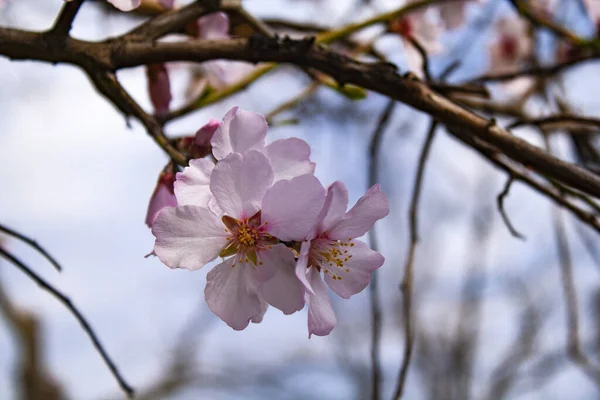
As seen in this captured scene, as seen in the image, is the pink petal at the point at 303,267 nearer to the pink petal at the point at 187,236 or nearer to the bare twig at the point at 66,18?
the pink petal at the point at 187,236

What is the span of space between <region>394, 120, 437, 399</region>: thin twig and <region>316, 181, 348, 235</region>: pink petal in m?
0.37

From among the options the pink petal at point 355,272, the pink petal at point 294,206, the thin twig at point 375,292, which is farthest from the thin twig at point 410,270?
the pink petal at point 294,206

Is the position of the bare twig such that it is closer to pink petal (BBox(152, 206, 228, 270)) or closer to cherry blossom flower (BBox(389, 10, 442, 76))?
pink petal (BBox(152, 206, 228, 270))

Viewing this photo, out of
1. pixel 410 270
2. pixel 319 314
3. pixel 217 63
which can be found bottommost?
pixel 319 314

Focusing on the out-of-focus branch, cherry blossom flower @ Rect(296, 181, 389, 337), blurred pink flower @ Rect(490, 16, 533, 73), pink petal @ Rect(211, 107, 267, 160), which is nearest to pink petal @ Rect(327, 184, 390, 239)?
cherry blossom flower @ Rect(296, 181, 389, 337)

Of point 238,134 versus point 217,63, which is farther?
point 217,63

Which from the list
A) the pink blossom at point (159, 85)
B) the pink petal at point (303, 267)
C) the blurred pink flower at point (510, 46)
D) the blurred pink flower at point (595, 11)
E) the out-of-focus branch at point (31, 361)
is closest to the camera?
the pink petal at point (303, 267)

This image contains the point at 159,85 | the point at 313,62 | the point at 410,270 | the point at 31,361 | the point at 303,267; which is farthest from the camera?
the point at 31,361

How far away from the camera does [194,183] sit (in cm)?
47

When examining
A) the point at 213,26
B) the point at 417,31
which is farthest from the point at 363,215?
the point at 417,31

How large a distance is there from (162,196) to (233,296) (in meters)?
0.12

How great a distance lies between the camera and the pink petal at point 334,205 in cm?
46

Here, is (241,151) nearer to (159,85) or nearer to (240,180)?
(240,180)

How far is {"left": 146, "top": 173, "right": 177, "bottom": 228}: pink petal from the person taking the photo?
51 cm
